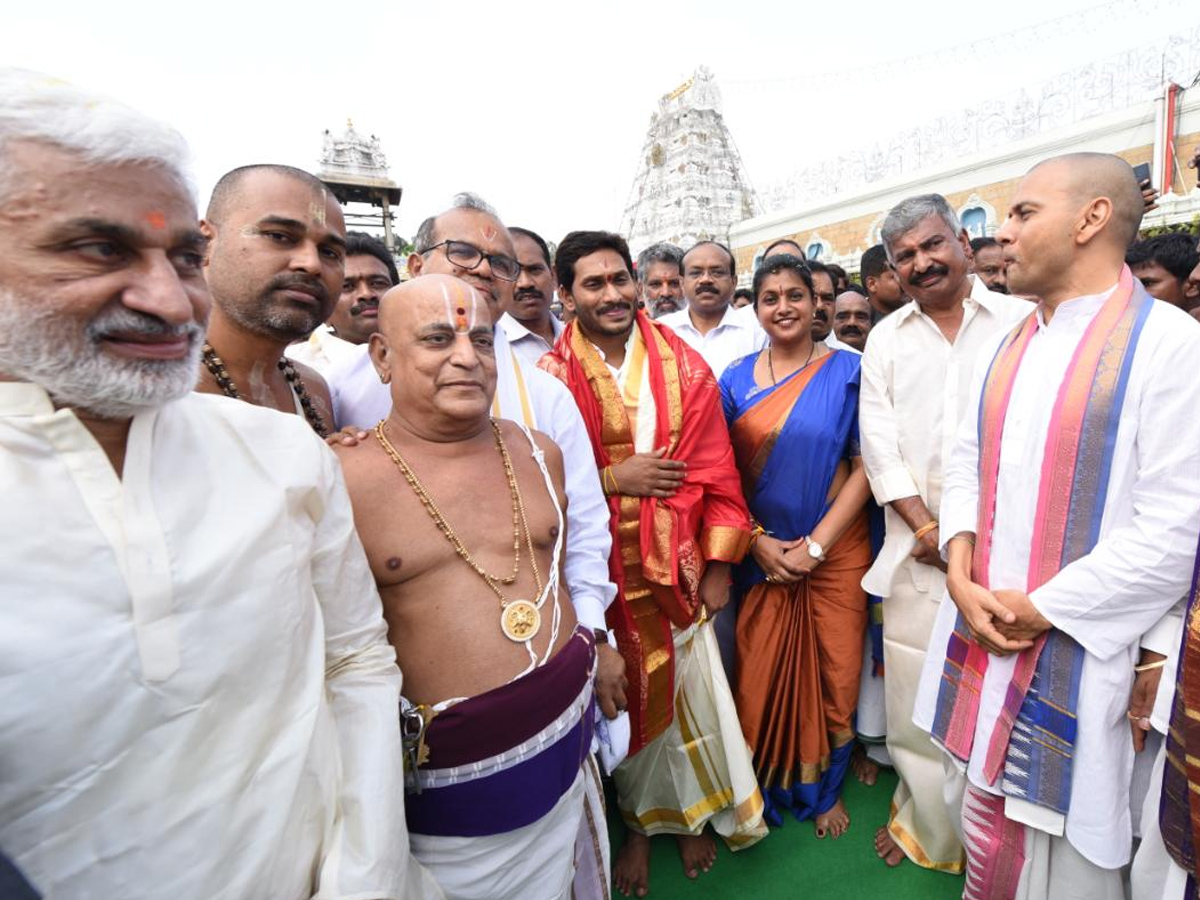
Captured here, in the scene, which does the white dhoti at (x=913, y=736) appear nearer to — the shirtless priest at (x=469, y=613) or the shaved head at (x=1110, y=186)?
the shaved head at (x=1110, y=186)

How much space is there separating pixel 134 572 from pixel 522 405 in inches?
60.2

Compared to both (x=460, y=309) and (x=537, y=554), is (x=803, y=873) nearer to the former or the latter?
(x=537, y=554)

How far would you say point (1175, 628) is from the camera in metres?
1.86

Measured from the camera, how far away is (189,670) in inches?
41.1

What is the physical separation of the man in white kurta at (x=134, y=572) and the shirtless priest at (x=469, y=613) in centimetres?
40

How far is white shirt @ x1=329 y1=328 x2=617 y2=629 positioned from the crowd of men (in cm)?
2

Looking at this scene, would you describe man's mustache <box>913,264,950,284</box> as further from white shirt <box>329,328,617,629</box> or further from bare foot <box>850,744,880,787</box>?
bare foot <box>850,744,880,787</box>

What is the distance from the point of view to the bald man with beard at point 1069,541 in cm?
180

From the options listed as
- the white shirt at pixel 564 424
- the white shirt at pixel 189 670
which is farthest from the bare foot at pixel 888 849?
the white shirt at pixel 189 670

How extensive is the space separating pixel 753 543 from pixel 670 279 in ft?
11.1

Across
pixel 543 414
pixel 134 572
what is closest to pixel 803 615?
pixel 543 414

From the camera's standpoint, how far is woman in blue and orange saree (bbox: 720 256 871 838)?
2.95 metres

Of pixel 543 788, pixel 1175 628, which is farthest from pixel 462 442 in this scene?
pixel 1175 628

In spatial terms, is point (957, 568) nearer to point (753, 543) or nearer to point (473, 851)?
point (753, 543)
